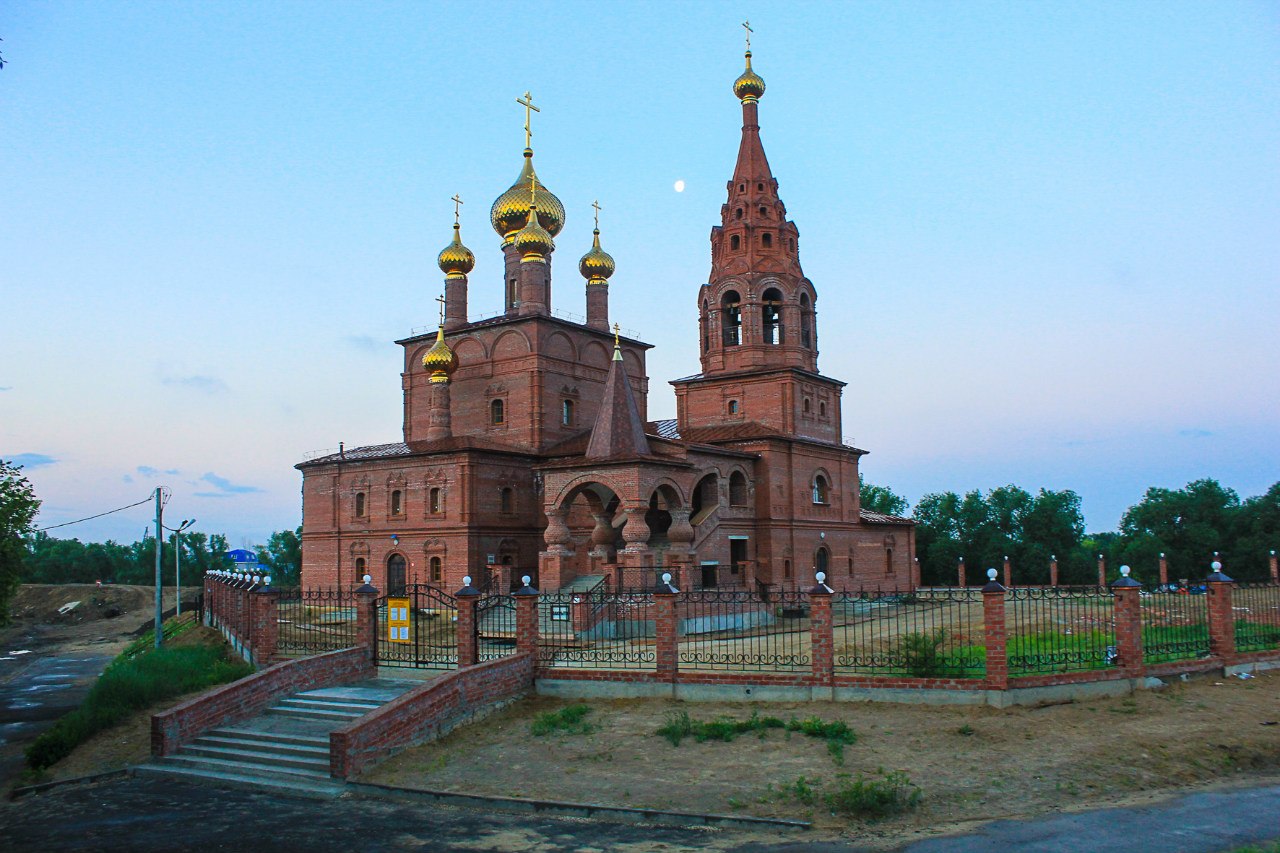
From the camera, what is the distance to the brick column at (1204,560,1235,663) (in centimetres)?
1491

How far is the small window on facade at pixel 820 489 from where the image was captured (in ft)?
106

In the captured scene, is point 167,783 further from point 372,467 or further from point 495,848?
point 372,467

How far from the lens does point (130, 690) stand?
1570 centimetres

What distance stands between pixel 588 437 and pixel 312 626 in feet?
40.2

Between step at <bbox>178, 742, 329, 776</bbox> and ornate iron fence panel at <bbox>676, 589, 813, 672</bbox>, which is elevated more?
ornate iron fence panel at <bbox>676, 589, 813, 672</bbox>

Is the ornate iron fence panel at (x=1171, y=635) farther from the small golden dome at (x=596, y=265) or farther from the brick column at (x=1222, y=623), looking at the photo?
the small golden dome at (x=596, y=265)

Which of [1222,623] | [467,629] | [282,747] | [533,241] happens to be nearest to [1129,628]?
[1222,623]

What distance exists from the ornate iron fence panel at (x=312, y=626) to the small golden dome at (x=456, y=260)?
12.6 meters

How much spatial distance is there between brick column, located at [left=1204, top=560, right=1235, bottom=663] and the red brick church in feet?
43.3

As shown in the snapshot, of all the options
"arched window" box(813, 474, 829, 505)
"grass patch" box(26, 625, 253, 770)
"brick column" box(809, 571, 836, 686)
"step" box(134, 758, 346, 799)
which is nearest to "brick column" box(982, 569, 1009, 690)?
"brick column" box(809, 571, 836, 686)

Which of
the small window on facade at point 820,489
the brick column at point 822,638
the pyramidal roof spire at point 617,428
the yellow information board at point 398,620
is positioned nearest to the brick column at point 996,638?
the brick column at point 822,638

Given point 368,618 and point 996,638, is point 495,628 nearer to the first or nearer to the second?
point 368,618

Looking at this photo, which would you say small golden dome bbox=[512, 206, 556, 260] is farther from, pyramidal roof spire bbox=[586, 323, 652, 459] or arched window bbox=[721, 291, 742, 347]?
pyramidal roof spire bbox=[586, 323, 652, 459]

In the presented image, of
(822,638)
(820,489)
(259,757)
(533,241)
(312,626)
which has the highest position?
(533,241)
